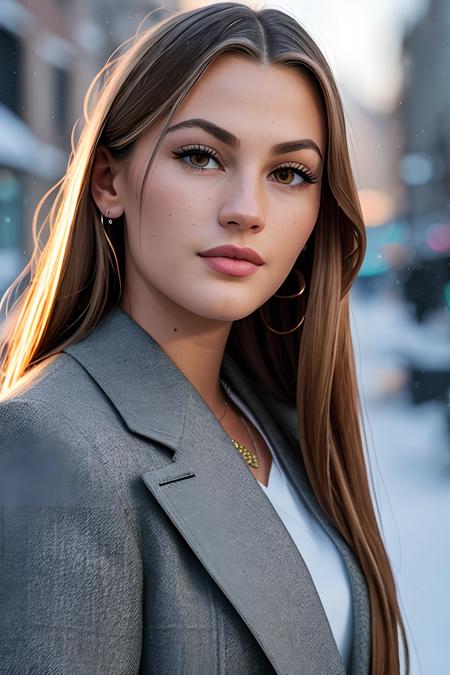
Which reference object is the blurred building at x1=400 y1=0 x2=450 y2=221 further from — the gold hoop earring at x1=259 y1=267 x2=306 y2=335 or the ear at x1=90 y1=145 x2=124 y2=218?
the ear at x1=90 y1=145 x2=124 y2=218

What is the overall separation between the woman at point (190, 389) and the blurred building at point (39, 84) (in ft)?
3.47

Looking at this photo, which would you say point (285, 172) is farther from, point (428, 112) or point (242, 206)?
point (428, 112)

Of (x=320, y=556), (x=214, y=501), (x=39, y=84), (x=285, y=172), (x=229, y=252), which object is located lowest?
(x=320, y=556)

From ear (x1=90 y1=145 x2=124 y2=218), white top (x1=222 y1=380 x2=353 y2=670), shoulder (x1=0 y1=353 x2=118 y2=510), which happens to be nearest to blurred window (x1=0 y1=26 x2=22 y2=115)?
ear (x1=90 y1=145 x2=124 y2=218)

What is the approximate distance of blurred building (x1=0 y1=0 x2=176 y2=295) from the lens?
250 cm

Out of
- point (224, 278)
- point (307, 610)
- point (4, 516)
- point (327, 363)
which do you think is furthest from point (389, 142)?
point (4, 516)

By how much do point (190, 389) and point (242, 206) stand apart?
0.98 feet

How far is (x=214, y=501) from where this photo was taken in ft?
3.70

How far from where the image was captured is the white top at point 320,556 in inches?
51.8

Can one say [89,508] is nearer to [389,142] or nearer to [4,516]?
[4,516]

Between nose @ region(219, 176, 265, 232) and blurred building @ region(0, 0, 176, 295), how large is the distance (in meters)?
1.23

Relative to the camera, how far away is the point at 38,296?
1.34 meters

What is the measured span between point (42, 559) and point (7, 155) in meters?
2.55

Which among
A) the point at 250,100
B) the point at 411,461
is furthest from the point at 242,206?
the point at 411,461
